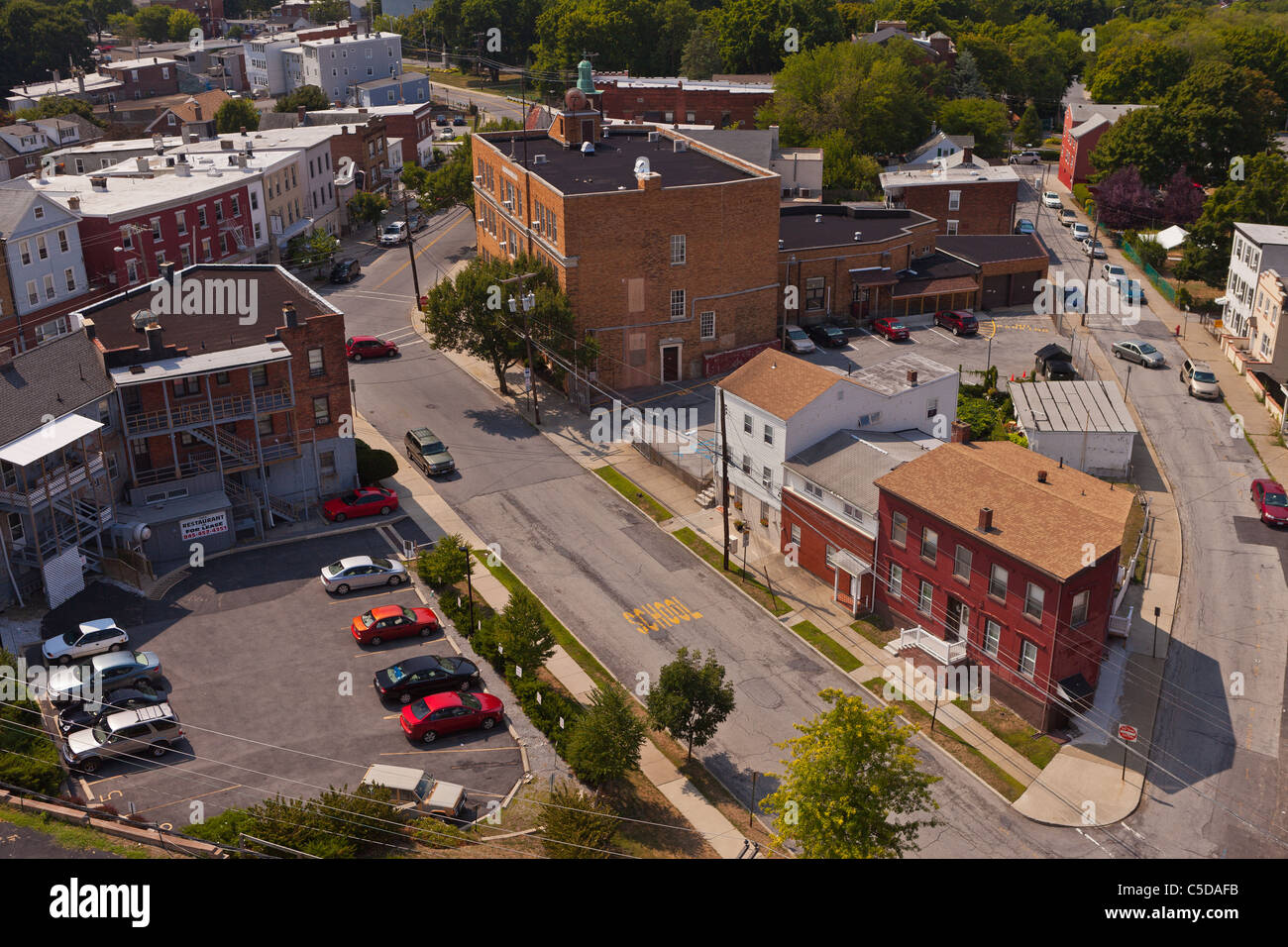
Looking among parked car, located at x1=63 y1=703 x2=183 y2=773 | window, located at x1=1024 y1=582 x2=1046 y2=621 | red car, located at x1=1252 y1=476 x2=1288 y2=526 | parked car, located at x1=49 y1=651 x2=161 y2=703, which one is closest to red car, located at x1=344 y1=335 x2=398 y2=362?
parked car, located at x1=49 y1=651 x2=161 y2=703

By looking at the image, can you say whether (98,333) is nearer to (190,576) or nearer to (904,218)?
(190,576)

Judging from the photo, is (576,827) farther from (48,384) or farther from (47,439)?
(48,384)

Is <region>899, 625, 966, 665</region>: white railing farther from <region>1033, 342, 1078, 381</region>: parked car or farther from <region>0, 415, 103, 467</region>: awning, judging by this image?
<region>0, 415, 103, 467</region>: awning

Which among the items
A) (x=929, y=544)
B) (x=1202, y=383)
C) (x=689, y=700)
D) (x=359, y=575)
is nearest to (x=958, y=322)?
(x=1202, y=383)

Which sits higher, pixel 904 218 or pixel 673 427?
pixel 904 218

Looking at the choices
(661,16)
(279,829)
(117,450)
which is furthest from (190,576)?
(661,16)

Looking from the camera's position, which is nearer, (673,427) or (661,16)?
(673,427)
